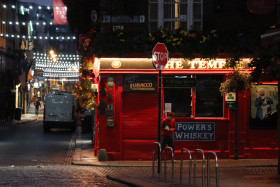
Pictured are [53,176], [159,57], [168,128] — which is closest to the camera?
[53,176]

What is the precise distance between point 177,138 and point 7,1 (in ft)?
133

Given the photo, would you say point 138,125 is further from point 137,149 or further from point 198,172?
point 198,172

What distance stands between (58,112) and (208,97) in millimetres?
21461

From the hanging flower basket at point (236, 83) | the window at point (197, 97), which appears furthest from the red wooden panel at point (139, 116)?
the hanging flower basket at point (236, 83)

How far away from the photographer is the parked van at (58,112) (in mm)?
39706

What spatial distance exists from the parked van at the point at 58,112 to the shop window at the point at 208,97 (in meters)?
20.7

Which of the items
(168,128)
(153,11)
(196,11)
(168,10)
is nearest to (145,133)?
(168,128)

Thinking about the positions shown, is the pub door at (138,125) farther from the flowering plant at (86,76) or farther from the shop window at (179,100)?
the flowering plant at (86,76)

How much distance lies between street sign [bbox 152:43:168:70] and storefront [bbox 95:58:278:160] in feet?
14.0

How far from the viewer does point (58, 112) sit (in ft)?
133

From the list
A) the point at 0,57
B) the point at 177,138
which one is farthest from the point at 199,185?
the point at 0,57

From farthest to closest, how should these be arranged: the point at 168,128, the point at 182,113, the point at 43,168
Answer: the point at 182,113
the point at 168,128
the point at 43,168

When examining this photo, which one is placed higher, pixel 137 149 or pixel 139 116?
pixel 139 116

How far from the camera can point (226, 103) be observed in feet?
65.6
